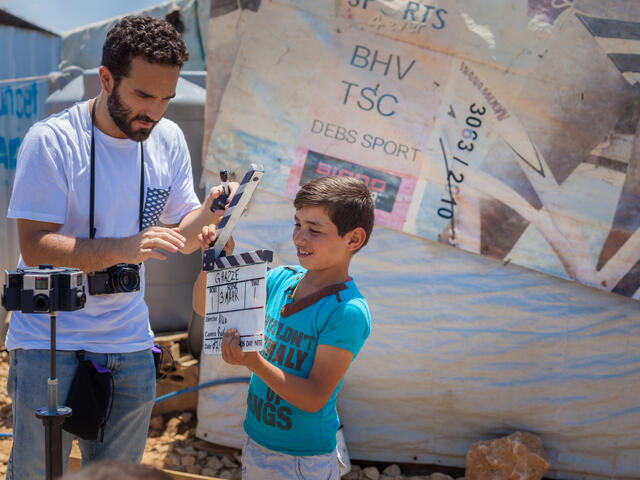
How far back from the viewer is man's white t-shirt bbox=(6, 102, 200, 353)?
2100mm

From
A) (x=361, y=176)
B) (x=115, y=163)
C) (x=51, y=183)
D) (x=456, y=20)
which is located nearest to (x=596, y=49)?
(x=456, y=20)

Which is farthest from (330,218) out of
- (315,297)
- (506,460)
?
(506,460)

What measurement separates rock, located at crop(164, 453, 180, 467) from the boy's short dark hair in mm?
2482

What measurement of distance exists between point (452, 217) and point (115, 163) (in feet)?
7.09

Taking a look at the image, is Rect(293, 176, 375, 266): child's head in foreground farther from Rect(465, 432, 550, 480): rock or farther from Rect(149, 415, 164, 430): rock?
Rect(149, 415, 164, 430): rock

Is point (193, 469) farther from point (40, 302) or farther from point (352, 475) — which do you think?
point (40, 302)

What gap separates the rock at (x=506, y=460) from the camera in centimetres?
366

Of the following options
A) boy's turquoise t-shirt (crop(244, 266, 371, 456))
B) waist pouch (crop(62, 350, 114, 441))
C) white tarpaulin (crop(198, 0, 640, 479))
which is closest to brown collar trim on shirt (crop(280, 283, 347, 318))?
boy's turquoise t-shirt (crop(244, 266, 371, 456))

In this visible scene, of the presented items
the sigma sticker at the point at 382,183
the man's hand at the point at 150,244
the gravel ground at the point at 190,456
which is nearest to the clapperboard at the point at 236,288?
the man's hand at the point at 150,244

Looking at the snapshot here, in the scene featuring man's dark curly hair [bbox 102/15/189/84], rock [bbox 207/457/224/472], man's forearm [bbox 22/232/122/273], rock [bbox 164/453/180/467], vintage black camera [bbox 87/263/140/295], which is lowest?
rock [bbox 164/453/180/467]

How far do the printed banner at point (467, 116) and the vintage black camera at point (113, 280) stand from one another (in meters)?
1.85

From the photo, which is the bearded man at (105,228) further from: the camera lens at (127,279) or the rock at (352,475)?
the rock at (352,475)

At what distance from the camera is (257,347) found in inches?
72.6

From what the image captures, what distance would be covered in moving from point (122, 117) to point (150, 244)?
0.47 meters
